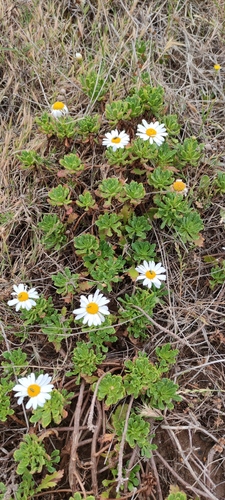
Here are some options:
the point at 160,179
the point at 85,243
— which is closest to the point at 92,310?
the point at 85,243

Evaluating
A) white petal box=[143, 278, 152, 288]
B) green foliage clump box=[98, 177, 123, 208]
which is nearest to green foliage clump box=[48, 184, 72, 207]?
green foliage clump box=[98, 177, 123, 208]

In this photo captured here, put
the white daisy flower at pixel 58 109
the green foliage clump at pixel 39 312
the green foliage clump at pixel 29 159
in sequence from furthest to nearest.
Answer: the white daisy flower at pixel 58 109 < the green foliage clump at pixel 29 159 < the green foliage clump at pixel 39 312

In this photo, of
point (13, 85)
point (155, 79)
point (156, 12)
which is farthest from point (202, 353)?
point (156, 12)

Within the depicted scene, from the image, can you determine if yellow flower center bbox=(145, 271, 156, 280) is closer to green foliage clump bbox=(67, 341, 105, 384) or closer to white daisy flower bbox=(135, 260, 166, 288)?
white daisy flower bbox=(135, 260, 166, 288)

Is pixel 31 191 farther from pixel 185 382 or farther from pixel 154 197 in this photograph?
pixel 185 382

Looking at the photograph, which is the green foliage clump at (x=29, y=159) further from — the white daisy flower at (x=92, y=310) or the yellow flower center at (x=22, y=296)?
the white daisy flower at (x=92, y=310)

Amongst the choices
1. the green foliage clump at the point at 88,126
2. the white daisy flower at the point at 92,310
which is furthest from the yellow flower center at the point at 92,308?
the green foliage clump at the point at 88,126
